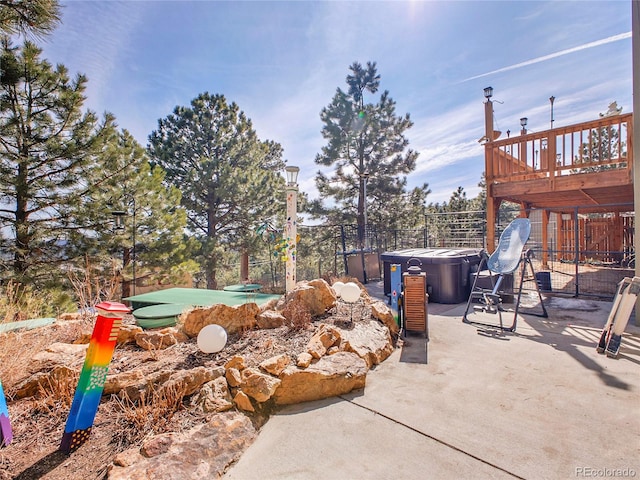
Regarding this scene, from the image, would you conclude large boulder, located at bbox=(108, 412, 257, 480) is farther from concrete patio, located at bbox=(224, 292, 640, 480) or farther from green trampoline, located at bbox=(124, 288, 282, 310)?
green trampoline, located at bbox=(124, 288, 282, 310)

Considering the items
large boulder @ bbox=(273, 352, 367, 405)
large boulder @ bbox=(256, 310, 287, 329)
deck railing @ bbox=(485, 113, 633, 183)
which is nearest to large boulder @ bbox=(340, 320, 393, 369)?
large boulder @ bbox=(273, 352, 367, 405)

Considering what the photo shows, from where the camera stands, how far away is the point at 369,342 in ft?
10.0

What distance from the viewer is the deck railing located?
578cm

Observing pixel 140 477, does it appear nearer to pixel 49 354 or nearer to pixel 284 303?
pixel 49 354

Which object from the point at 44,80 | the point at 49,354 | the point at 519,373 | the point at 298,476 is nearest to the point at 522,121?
the point at 519,373

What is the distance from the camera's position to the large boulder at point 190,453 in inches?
54.1

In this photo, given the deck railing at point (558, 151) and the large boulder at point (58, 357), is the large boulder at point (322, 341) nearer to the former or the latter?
the large boulder at point (58, 357)

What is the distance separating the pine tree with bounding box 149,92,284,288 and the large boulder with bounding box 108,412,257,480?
1043 centimetres

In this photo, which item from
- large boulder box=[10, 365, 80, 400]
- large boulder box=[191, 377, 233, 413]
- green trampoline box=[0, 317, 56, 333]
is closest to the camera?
large boulder box=[191, 377, 233, 413]

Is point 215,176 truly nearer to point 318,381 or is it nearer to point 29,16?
point 29,16

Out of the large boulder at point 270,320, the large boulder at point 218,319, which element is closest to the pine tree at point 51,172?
the large boulder at point 218,319

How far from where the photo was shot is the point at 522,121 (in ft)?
32.6

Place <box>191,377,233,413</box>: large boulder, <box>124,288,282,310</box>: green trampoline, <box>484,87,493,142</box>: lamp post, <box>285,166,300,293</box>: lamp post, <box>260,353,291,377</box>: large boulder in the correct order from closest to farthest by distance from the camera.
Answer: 1. <box>191,377,233,413</box>: large boulder
2. <box>260,353,291,377</box>: large boulder
3. <box>285,166,300,293</box>: lamp post
4. <box>124,288,282,310</box>: green trampoline
5. <box>484,87,493,142</box>: lamp post

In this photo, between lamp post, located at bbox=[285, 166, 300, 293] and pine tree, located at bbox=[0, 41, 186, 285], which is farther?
pine tree, located at bbox=[0, 41, 186, 285]
